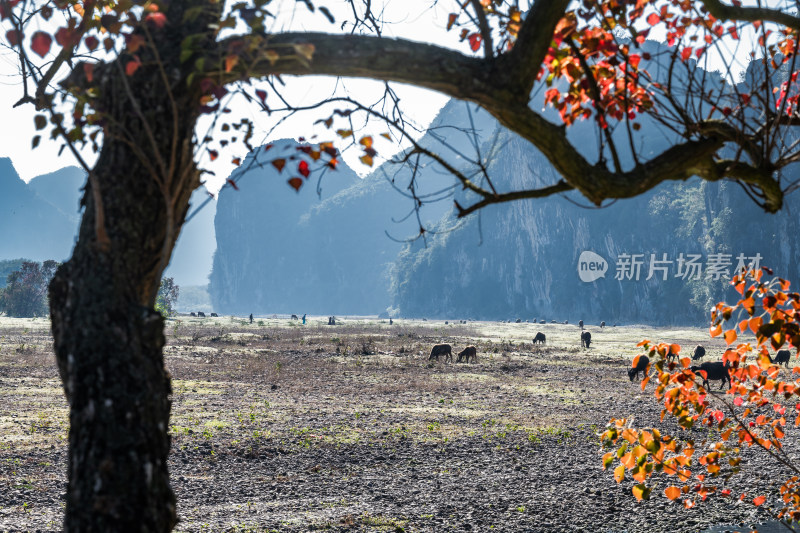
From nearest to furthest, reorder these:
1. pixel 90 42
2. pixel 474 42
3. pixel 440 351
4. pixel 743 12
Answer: pixel 90 42
pixel 743 12
pixel 474 42
pixel 440 351

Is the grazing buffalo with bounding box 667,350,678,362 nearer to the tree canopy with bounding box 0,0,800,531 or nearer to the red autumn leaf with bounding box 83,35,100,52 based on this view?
the tree canopy with bounding box 0,0,800,531

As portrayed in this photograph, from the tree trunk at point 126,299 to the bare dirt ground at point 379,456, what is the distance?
23.5 feet

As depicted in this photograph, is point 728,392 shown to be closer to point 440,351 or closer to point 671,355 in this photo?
point 671,355

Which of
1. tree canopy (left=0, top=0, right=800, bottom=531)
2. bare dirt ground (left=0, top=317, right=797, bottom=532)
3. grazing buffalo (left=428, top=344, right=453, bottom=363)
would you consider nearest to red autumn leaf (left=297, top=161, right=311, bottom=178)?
tree canopy (left=0, top=0, right=800, bottom=531)

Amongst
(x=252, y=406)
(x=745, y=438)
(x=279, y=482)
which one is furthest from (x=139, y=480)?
(x=252, y=406)

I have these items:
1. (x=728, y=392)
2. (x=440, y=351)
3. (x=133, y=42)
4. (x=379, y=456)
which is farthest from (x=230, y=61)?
(x=440, y=351)

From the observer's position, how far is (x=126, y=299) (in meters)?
2.40

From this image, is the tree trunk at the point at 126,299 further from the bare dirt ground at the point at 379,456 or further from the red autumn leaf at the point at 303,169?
the bare dirt ground at the point at 379,456

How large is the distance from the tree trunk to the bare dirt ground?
7166 mm

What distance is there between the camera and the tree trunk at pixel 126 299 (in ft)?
7.50

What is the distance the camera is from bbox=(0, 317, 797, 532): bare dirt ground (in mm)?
9805

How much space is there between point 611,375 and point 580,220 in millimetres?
119825

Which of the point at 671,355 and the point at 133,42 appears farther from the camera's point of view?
the point at 671,355

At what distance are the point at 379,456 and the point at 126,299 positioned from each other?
37.7 ft
